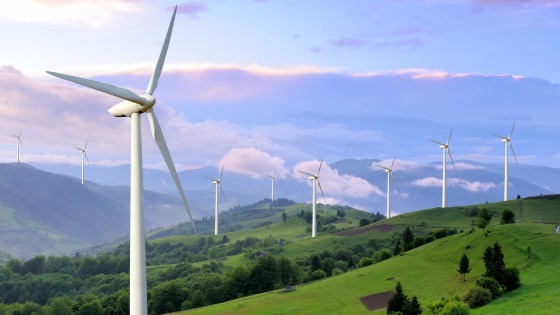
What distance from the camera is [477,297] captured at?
128 m

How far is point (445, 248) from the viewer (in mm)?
187125

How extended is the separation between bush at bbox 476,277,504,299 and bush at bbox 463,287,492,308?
2.43m

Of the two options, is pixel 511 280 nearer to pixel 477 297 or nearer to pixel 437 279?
pixel 477 297

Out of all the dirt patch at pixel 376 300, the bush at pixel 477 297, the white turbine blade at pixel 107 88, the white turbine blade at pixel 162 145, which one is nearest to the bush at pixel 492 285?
the bush at pixel 477 297

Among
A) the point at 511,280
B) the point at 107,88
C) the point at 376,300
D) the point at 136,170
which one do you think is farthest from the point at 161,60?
the point at 376,300

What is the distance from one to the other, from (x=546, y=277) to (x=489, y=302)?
17.6m

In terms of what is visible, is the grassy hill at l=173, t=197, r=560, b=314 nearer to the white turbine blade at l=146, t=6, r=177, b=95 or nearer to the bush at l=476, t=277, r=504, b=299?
the bush at l=476, t=277, r=504, b=299

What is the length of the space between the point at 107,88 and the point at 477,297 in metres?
86.6

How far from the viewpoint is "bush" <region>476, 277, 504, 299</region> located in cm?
13212

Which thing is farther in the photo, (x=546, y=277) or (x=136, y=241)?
(x=546, y=277)

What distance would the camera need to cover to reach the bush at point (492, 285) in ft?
433

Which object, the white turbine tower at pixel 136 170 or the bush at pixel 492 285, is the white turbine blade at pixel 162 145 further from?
the bush at pixel 492 285

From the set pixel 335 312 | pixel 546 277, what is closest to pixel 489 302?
pixel 546 277

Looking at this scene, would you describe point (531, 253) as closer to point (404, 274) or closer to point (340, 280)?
point (404, 274)
